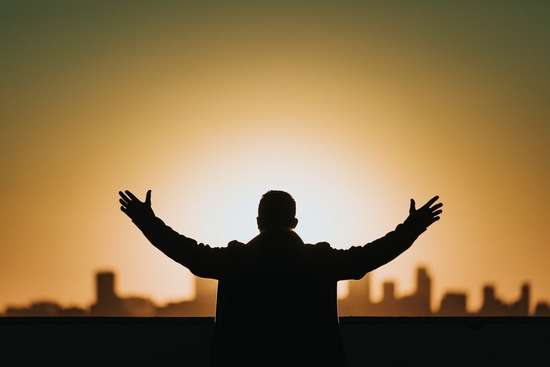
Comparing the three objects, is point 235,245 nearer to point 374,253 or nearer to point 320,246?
point 320,246

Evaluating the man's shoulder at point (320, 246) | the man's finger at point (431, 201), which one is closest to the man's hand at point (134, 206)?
the man's shoulder at point (320, 246)

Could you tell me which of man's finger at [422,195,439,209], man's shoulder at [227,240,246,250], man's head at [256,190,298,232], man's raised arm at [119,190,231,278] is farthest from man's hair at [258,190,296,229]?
man's finger at [422,195,439,209]

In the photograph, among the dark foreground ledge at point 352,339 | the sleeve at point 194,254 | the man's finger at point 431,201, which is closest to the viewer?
the sleeve at point 194,254

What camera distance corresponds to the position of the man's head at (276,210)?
281 centimetres

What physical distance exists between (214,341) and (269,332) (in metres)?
0.26

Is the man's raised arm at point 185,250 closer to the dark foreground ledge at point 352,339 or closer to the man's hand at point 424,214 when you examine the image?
the man's hand at point 424,214

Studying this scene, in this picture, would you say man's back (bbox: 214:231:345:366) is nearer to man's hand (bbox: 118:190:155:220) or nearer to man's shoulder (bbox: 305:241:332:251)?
man's shoulder (bbox: 305:241:332:251)

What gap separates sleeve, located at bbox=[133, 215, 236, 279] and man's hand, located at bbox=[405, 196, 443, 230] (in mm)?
937

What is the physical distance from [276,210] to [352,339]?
4280 mm

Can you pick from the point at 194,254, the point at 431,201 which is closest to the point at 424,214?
the point at 431,201

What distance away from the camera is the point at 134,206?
119 inches

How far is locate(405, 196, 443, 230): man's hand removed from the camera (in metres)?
3.02

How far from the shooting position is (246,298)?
2.77 meters

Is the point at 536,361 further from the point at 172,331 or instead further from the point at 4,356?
the point at 4,356
